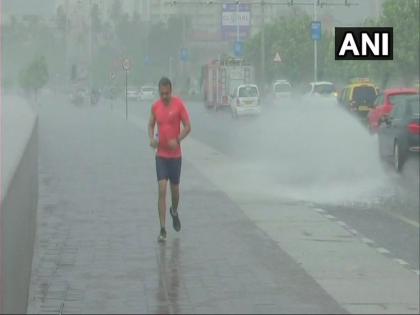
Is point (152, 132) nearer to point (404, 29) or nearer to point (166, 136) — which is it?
point (166, 136)

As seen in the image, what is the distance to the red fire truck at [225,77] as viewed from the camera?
71000 millimetres

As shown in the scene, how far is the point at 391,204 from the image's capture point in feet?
61.3

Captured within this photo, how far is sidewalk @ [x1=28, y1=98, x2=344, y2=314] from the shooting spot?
10.3m

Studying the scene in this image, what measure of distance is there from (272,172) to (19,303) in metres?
16.1

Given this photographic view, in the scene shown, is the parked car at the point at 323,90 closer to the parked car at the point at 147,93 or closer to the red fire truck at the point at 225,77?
the red fire truck at the point at 225,77

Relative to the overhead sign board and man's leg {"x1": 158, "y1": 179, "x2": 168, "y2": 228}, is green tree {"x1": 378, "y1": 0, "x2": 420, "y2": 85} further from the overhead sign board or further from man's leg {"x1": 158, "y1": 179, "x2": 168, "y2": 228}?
man's leg {"x1": 158, "y1": 179, "x2": 168, "y2": 228}

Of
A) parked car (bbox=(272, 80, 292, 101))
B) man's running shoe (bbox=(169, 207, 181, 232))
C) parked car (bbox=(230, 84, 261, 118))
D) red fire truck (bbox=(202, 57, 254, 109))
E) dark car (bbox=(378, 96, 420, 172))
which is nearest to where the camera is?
man's running shoe (bbox=(169, 207, 181, 232))

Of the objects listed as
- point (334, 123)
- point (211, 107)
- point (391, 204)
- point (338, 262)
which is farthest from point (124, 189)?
point (211, 107)

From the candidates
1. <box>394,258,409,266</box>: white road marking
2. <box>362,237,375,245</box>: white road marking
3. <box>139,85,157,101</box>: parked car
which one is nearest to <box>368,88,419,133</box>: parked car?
<box>362,237,375,245</box>: white road marking

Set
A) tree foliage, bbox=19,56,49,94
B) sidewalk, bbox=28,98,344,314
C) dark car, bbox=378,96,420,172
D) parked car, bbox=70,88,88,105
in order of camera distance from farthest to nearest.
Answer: parked car, bbox=70,88,88,105 < tree foliage, bbox=19,56,49,94 < dark car, bbox=378,96,420,172 < sidewalk, bbox=28,98,344,314

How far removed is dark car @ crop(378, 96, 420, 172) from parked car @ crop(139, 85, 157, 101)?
6804 centimetres

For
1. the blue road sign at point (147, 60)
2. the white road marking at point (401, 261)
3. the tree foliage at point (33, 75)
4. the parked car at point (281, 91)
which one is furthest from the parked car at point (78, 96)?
the white road marking at point (401, 261)

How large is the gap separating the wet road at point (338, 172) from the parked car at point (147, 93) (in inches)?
1796

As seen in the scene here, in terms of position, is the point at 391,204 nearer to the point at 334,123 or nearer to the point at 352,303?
the point at 352,303
